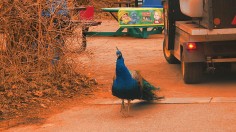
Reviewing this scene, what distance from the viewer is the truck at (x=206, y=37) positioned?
10484mm

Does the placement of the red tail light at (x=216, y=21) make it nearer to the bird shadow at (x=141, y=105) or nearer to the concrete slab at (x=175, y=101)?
the concrete slab at (x=175, y=101)

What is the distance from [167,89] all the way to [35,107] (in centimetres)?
254

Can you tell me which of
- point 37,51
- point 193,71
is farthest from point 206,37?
point 37,51

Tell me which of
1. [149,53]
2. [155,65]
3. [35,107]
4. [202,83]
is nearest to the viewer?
[35,107]

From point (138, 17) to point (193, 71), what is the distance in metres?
9.38

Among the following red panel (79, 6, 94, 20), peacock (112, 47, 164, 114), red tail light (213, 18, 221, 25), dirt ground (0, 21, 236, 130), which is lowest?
dirt ground (0, 21, 236, 130)

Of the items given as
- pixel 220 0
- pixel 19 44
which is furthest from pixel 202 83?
pixel 19 44

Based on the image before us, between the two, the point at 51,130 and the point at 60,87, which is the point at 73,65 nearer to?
the point at 60,87

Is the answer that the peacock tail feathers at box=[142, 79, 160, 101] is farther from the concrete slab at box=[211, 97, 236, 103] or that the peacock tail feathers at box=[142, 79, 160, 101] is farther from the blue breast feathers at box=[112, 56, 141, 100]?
the concrete slab at box=[211, 97, 236, 103]

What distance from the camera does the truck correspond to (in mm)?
10484

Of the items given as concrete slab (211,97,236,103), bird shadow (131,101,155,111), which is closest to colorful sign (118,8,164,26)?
concrete slab (211,97,236,103)

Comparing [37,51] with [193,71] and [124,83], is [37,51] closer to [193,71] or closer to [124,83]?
[124,83]

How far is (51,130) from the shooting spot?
326 inches

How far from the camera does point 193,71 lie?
11.3m
